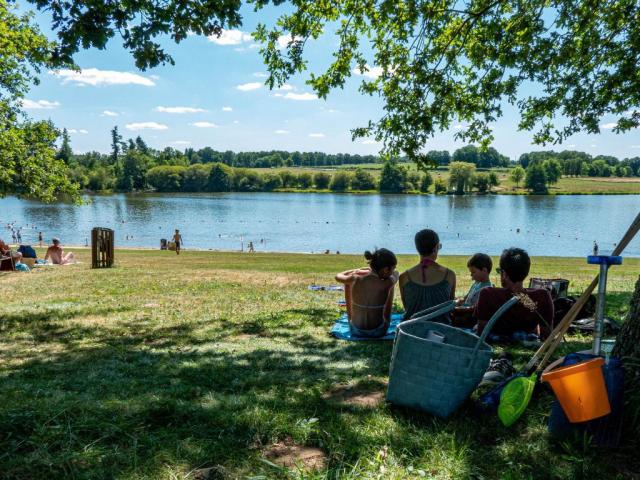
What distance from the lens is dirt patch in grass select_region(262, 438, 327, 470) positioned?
105 inches

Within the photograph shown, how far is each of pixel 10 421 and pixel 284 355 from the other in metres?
2.65

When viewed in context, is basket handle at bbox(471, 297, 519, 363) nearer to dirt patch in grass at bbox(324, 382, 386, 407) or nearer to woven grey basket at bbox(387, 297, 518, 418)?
woven grey basket at bbox(387, 297, 518, 418)

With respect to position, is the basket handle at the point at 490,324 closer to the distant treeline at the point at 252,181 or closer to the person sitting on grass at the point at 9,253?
the person sitting on grass at the point at 9,253

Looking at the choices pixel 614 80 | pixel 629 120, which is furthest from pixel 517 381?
pixel 629 120

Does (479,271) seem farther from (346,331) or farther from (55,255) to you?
(55,255)

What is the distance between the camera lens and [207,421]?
3.16 metres

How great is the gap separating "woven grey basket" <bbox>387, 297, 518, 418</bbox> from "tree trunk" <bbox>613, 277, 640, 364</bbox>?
76 cm

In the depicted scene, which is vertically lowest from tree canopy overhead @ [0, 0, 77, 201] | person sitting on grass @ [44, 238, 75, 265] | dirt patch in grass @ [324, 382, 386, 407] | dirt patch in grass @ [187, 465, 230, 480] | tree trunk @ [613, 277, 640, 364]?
person sitting on grass @ [44, 238, 75, 265]

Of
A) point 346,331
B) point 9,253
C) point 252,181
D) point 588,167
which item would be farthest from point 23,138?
point 588,167

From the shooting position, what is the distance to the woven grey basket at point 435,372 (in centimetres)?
320

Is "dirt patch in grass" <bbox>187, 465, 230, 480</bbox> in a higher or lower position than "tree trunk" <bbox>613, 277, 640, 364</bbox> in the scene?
lower

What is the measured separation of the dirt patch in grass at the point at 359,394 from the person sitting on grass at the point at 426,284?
171cm

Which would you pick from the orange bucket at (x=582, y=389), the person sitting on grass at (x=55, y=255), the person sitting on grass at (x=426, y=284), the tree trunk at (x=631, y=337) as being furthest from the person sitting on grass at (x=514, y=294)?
the person sitting on grass at (x=55, y=255)

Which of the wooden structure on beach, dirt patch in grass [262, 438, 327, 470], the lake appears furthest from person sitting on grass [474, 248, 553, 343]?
the lake
